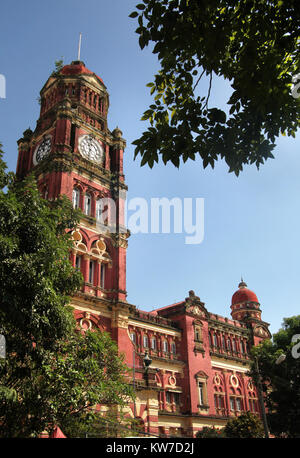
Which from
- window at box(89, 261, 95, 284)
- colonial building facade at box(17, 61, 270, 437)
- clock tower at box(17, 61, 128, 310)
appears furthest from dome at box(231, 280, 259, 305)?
window at box(89, 261, 95, 284)

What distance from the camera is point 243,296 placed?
184 feet

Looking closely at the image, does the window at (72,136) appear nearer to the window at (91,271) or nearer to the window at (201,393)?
the window at (91,271)

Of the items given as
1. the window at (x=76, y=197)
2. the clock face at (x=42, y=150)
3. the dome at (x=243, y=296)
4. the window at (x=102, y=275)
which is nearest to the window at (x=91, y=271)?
the window at (x=102, y=275)

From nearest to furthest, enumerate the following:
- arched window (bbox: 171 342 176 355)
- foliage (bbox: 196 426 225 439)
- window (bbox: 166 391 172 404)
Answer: foliage (bbox: 196 426 225 439) → window (bbox: 166 391 172 404) → arched window (bbox: 171 342 176 355)

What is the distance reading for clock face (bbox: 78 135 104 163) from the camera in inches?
1396

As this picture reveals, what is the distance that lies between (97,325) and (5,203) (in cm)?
1787

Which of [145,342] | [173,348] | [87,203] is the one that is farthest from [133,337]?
[87,203]

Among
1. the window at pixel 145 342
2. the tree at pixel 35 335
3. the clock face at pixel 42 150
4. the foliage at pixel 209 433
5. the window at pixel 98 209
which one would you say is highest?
the clock face at pixel 42 150

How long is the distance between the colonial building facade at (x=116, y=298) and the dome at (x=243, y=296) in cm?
882

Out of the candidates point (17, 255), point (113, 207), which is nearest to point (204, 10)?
point (17, 255)

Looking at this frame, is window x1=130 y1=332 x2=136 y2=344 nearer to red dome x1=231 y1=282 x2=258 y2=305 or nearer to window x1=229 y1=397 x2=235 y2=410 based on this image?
window x1=229 y1=397 x2=235 y2=410

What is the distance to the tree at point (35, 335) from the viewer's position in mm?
12664

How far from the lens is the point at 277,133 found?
314 inches

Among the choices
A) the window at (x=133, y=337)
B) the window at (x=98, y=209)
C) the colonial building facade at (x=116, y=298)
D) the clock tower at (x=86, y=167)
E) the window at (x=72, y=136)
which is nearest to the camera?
the colonial building facade at (x=116, y=298)
